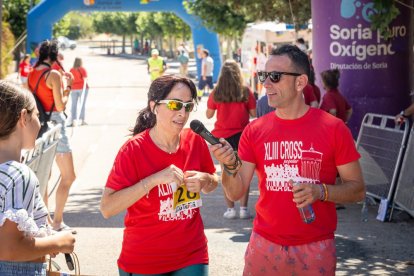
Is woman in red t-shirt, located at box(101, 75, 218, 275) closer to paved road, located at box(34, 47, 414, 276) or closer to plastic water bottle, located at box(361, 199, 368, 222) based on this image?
paved road, located at box(34, 47, 414, 276)

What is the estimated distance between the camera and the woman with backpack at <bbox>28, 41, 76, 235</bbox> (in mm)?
8797

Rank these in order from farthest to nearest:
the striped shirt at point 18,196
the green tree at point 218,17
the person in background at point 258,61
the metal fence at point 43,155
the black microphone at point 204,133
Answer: the person in background at point 258,61
the green tree at point 218,17
the metal fence at point 43,155
the black microphone at point 204,133
the striped shirt at point 18,196

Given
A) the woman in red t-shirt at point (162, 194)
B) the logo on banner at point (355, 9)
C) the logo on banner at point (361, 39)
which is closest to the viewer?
the woman in red t-shirt at point (162, 194)

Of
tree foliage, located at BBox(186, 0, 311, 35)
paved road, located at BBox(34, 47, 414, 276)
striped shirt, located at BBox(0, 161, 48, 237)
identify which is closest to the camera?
striped shirt, located at BBox(0, 161, 48, 237)

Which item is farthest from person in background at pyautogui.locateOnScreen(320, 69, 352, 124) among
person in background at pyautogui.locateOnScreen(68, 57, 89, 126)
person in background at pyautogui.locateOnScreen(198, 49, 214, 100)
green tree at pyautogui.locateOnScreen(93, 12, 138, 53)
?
green tree at pyautogui.locateOnScreen(93, 12, 138, 53)

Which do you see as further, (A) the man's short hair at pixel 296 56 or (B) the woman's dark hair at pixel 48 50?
(B) the woman's dark hair at pixel 48 50

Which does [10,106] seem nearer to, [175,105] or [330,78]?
[175,105]

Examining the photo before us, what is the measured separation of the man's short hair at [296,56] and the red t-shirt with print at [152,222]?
2.48 feet

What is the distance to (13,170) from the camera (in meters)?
3.51

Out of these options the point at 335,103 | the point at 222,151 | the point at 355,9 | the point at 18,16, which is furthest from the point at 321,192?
the point at 18,16

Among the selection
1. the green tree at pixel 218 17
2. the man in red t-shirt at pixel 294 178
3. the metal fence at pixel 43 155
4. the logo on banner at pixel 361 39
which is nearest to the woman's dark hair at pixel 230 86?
the logo on banner at pixel 361 39

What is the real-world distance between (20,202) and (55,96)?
5393 mm

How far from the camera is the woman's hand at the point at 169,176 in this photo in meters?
4.26

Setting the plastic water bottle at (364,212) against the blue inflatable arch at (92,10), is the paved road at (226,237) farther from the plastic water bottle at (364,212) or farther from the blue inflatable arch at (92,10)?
the blue inflatable arch at (92,10)
